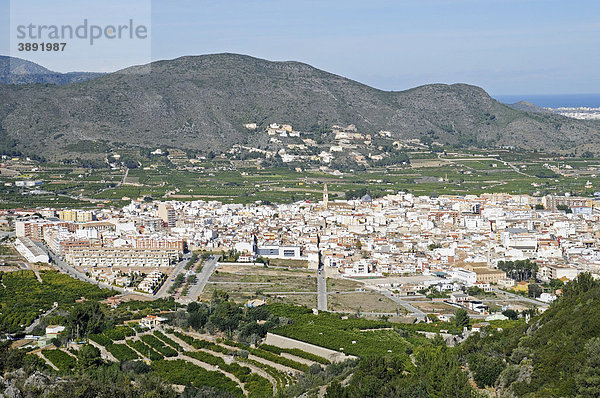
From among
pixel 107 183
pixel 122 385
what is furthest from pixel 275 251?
pixel 107 183

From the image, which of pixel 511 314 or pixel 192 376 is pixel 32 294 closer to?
pixel 192 376

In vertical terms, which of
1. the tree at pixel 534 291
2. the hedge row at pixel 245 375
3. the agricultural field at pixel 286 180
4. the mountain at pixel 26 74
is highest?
the mountain at pixel 26 74

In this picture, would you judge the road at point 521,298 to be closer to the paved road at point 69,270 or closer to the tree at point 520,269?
the tree at point 520,269

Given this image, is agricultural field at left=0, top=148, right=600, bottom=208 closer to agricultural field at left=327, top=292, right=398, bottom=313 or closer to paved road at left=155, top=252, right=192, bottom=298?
paved road at left=155, top=252, right=192, bottom=298

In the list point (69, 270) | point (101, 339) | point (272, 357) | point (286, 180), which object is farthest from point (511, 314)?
point (286, 180)

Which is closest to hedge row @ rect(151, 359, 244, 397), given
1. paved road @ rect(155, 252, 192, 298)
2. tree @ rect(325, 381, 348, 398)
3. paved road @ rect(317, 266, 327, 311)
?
tree @ rect(325, 381, 348, 398)

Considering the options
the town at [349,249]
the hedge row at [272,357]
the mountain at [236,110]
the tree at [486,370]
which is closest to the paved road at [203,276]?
the town at [349,249]
